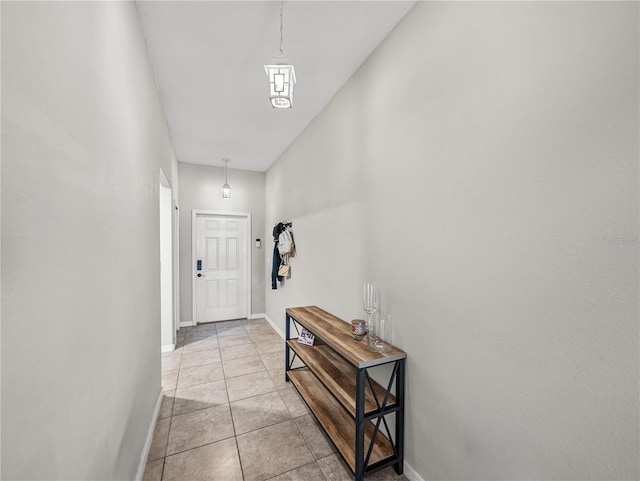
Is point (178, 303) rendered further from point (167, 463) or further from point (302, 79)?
point (302, 79)

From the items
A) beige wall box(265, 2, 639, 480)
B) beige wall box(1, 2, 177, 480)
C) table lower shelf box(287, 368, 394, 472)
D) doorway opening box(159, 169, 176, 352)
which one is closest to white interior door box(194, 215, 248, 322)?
doorway opening box(159, 169, 176, 352)

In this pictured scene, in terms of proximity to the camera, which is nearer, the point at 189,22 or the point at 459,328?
the point at 459,328

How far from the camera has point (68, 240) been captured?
2.54ft

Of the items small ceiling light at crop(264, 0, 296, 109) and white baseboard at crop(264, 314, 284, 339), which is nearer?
small ceiling light at crop(264, 0, 296, 109)

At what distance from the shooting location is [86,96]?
878 millimetres

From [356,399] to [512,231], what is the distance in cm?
116

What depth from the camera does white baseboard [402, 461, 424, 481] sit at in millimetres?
1516

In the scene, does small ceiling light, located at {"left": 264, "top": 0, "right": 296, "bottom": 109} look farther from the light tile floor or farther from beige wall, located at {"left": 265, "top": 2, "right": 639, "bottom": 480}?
the light tile floor

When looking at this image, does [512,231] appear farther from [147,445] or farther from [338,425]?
[147,445]

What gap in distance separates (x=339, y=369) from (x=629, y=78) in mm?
2101

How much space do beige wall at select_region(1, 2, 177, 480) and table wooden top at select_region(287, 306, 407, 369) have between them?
1.16m

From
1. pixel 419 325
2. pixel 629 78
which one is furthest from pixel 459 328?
pixel 629 78

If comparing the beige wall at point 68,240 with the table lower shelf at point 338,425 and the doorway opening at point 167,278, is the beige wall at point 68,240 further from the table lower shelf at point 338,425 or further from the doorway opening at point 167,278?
the doorway opening at point 167,278

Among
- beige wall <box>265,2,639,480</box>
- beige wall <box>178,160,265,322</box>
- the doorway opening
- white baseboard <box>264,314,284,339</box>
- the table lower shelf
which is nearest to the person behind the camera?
beige wall <box>265,2,639,480</box>
